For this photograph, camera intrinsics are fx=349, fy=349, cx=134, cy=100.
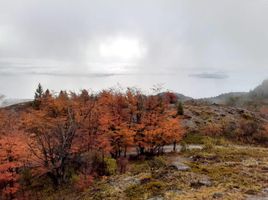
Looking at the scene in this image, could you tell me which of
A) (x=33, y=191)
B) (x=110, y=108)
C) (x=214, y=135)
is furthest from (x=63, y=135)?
(x=214, y=135)

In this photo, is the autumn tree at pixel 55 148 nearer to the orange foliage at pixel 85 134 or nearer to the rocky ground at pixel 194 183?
the orange foliage at pixel 85 134

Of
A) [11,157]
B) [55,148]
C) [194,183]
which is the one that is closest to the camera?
[194,183]

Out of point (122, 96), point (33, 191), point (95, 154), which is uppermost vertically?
point (122, 96)

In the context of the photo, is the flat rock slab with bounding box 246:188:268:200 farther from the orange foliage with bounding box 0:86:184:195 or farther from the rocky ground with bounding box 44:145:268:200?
the orange foliage with bounding box 0:86:184:195

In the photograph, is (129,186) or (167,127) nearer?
(129,186)

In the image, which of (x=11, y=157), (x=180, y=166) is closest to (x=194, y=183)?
(x=180, y=166)

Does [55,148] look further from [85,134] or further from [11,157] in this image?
[85,134]

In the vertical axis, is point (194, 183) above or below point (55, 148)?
above

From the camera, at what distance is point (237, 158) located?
3456 centimetres

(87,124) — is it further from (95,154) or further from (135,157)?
(135,157)

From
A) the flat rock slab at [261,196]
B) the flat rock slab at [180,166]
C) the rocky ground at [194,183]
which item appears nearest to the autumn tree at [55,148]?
the rocky ground at [194,183]

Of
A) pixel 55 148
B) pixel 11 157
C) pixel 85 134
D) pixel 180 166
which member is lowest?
pixel 11 157

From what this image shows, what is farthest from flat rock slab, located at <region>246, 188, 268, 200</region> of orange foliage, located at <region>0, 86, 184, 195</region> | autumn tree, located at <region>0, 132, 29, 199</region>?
autumn tree, located at <region>0, 132, 29, 199</region>

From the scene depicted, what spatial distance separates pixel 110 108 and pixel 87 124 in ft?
21.7
